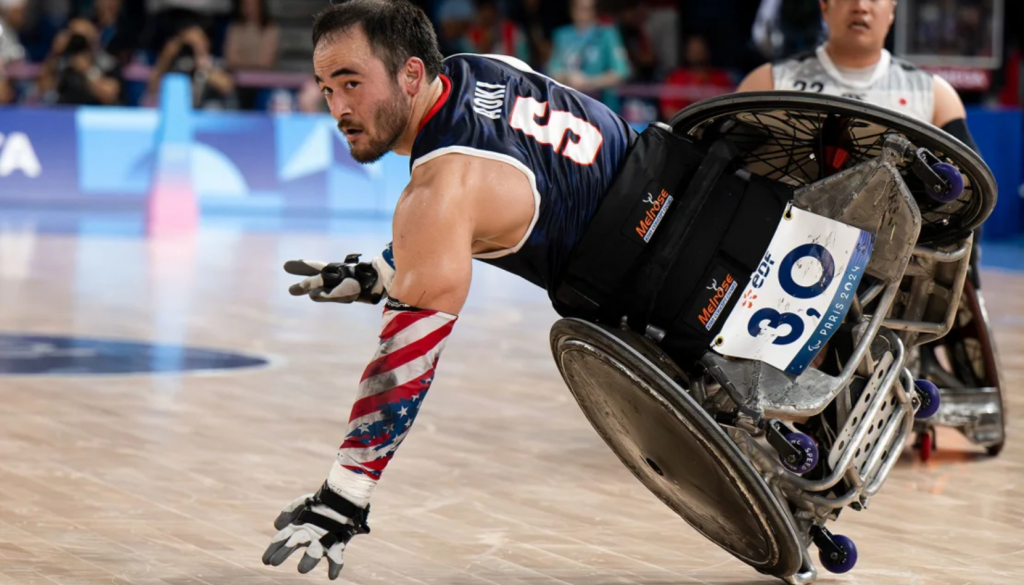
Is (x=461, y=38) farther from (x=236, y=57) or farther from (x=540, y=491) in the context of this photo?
(x=540, y=491)

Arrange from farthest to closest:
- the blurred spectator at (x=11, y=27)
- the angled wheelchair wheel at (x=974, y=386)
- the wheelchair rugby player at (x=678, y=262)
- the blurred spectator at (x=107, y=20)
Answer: the blurred spectator at (x=107, y=20) → the blurred spectator at (x=11, y=27) → the angled wheelchair wheel at (x=974, y=386) → the wheelchair rugby player at (x=678, y=262)

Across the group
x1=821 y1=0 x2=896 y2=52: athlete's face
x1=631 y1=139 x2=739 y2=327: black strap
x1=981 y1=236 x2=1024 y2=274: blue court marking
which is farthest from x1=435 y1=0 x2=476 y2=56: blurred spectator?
x1=631 y1=139 x2=739 y2=327: black strap

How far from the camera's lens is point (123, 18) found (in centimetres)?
Result: 1788

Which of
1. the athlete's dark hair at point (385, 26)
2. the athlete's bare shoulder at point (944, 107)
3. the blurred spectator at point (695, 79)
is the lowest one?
the blurred spectator at point (695, 79)

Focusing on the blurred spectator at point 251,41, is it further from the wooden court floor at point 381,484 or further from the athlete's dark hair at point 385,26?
the athlete's dark hair at point 385,26

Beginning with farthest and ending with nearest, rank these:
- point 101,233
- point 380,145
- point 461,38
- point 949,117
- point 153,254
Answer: point 461,38
point 101,233
point 153,254
point 949,117
point 380,145

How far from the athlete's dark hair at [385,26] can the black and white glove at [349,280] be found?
669 millimetres

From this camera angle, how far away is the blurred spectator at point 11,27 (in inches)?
676

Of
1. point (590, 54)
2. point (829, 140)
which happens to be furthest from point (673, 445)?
point (590, 54)

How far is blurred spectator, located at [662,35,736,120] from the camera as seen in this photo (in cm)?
1627

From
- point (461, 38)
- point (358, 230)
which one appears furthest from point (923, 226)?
point (461, 38)

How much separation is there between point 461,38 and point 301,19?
2772mm

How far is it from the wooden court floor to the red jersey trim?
1.31m

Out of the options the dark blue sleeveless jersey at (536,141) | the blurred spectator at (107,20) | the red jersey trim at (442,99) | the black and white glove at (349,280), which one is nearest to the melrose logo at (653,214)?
the dark blue sleeveless jersey at (536,141)
